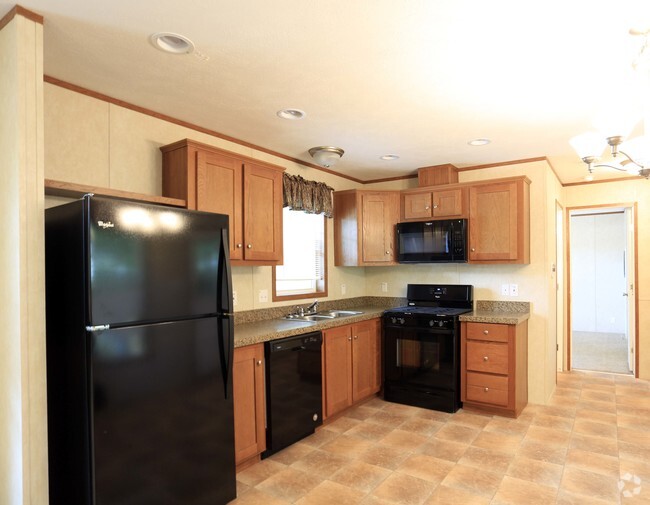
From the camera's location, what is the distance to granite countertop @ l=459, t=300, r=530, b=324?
3828 millimetres

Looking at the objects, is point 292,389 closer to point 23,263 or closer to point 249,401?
point 249,401

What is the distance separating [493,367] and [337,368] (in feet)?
4.60

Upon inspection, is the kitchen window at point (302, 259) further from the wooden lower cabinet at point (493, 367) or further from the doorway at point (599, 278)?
the doorway at point (599, 278)

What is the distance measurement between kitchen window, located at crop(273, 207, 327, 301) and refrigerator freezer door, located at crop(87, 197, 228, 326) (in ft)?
5.33

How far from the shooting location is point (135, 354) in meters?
1.97

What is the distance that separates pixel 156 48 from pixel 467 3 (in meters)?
1.45

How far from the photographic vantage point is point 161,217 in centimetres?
210

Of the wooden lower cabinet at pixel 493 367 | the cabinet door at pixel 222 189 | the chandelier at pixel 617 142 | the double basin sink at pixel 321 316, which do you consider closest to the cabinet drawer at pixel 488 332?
the wooden lower cabinet at pixel 493 367

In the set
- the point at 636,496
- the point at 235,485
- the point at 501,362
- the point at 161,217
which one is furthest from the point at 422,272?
the point at 161,217

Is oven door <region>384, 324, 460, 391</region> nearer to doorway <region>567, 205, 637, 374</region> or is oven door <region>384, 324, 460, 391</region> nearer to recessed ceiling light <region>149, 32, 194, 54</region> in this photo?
recessed ceiling light <region>149, 32, 194, 54</region>

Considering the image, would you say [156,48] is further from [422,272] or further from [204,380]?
[422,272]

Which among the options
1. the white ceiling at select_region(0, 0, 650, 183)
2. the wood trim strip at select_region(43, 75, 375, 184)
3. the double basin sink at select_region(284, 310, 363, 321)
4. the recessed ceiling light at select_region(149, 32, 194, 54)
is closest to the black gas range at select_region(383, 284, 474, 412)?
the double basin sink at select_region(284, 310, 363, 321)

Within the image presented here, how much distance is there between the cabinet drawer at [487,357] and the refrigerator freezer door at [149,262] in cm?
260

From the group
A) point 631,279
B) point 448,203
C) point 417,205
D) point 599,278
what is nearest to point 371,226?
point 417,205
